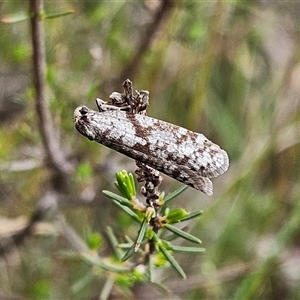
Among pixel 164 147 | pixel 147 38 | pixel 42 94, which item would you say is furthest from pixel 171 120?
pixel 164 147

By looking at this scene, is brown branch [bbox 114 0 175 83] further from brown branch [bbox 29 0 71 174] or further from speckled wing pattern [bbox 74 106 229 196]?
speckled wing pattern [bbox 74 106 229 196]

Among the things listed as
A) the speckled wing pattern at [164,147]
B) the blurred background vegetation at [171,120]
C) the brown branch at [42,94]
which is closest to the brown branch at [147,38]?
the blurred background vegetation at [171,120]

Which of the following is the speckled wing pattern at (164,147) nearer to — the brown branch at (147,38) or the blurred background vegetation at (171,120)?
the blurred background vegetation at (171,120)

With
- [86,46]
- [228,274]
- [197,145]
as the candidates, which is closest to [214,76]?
[86,46]

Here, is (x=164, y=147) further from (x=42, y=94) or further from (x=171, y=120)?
(x=171, y=120)

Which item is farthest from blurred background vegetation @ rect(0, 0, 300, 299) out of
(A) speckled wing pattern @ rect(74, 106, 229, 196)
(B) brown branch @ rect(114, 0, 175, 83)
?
(A) speckled wing pattern @ rect(74, 106, 229, 196)

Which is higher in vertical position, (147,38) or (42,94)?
(147,38)

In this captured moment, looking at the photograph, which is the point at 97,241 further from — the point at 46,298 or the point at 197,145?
the point at 46,298

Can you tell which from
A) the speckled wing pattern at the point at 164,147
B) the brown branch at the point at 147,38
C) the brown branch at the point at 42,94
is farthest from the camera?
the brown branch at the point at 147,38
